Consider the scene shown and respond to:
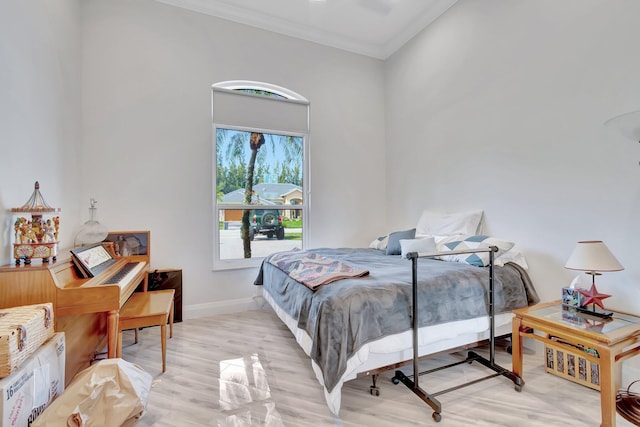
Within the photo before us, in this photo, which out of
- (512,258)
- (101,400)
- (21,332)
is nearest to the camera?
(21,332)

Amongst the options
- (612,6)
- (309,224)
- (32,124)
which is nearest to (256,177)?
(309,224)

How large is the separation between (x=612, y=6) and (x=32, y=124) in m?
4.12

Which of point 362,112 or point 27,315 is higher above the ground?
point 362,112

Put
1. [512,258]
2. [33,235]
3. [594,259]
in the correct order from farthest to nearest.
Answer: [512,258]
[594,259]
[33,235]

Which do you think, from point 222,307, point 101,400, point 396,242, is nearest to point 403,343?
point 396,242

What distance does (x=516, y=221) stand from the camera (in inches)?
104

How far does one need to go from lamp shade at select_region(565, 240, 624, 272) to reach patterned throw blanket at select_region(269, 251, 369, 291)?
136cm

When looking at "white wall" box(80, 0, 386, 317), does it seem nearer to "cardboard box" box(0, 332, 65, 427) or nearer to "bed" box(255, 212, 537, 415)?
"bed" box(255, 212, 537, 415)

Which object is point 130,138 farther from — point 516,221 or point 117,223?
point 516,221

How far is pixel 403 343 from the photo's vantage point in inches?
71.8

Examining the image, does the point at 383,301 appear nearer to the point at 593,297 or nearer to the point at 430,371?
the point at 430,371

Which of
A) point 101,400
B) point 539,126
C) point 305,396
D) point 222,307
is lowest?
point 305,396

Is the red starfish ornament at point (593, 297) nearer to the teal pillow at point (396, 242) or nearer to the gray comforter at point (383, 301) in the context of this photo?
the gray comforter at point (383, 301)

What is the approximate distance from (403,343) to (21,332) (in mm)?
1926
